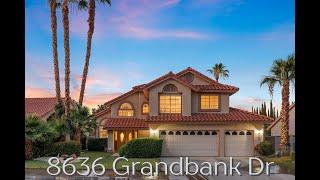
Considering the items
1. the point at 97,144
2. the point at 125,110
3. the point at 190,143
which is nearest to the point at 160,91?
the point at 125,110

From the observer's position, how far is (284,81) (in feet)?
85.3

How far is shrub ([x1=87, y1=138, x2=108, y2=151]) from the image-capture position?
26891 mm

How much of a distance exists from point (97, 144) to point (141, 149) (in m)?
4.39

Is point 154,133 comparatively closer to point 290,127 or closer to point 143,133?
point 143,133

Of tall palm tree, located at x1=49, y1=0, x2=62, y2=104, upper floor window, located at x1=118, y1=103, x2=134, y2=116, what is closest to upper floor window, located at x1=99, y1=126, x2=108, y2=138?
upper floor window, located at x1=118, y1=103, x2=134, y2=116

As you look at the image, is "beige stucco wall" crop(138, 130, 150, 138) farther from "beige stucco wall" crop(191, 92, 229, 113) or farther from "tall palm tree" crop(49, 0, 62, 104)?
"tall palm tree" crop(49, 0, 62, 104)

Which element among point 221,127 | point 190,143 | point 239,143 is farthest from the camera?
point 239,143

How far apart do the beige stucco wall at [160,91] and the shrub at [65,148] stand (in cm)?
494

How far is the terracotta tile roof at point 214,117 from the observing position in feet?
84.3

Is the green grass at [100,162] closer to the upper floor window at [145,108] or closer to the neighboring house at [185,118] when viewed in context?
the neighboring house at [185,118]

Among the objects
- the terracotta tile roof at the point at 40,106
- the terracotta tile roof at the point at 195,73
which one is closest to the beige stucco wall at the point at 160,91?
the terracotta tile roof at the point at 195,73

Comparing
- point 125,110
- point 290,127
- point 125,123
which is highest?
point 125,110
